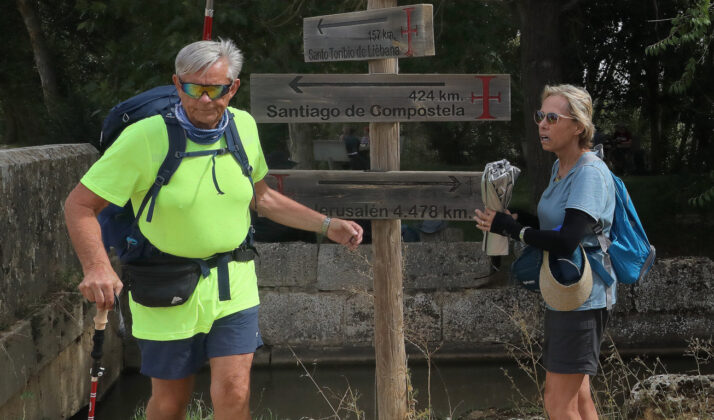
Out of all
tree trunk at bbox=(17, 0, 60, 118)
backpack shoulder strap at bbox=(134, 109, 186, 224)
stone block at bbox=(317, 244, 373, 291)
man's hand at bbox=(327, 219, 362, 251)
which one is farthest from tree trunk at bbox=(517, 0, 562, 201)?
tree trunk at bbox=(17, 0, 60, 118)

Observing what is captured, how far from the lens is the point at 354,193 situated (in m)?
4.70

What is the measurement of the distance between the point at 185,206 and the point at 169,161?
0.17 m

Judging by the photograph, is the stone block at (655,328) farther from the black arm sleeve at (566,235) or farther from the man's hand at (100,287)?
the man's hand at (100,287)

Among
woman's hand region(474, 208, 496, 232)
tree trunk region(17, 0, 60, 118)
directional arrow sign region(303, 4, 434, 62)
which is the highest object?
tree trunk region(17, 0, 60, 118)

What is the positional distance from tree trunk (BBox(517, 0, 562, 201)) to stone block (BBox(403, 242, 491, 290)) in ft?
7.79

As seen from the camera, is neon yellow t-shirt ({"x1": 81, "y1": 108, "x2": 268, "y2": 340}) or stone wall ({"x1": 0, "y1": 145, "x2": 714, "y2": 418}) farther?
stone wall ({"x1": 0, "y1": 145, "x2": 714, "y2": 418})

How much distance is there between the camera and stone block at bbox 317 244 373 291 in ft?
27.2

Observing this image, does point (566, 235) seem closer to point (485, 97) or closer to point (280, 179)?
point (485, 97)

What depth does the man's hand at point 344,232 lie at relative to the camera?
12.7ft

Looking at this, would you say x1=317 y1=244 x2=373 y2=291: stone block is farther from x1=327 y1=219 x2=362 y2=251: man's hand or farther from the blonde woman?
the blonde woman

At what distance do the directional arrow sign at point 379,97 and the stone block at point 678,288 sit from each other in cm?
439

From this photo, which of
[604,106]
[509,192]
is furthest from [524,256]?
[604,106]

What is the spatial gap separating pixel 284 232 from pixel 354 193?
4575 millimetres

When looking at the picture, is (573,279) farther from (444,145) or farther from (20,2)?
(444,145)
